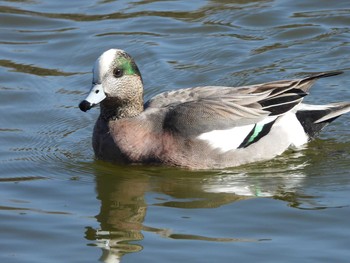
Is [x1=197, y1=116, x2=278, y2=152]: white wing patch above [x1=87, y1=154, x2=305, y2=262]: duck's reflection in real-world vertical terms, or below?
above

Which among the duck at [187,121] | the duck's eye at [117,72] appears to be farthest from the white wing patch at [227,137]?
the duck's eye at [117,72]

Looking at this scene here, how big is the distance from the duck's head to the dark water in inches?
25.8

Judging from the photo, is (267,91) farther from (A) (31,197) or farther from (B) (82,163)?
(A) (31,197)

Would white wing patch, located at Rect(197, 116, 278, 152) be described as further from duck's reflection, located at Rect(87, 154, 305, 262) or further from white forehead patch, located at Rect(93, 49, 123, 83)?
white forehead patch, located at Rect(93, 49, 123, 83)

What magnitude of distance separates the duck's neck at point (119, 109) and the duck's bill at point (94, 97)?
337mm

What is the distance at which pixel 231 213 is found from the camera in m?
8.27

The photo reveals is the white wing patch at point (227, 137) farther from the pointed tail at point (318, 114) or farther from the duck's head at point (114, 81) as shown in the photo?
the duck's head at point (114, 81)

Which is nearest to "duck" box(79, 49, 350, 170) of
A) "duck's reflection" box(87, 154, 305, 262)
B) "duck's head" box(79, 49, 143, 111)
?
"duck's head" box(79, 49, 143, 111)

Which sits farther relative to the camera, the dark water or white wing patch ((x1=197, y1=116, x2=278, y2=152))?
white wing patch ((x1=197, y1=116, x2=278, y2=152))

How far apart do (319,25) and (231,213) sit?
508cm

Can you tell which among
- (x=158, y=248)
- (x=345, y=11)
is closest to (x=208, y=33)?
(x=345, y=11)

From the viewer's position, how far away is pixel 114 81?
9.38 m

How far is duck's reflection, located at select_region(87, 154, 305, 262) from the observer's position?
8047 mm

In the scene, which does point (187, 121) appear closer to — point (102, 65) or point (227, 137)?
point (227, 137)
